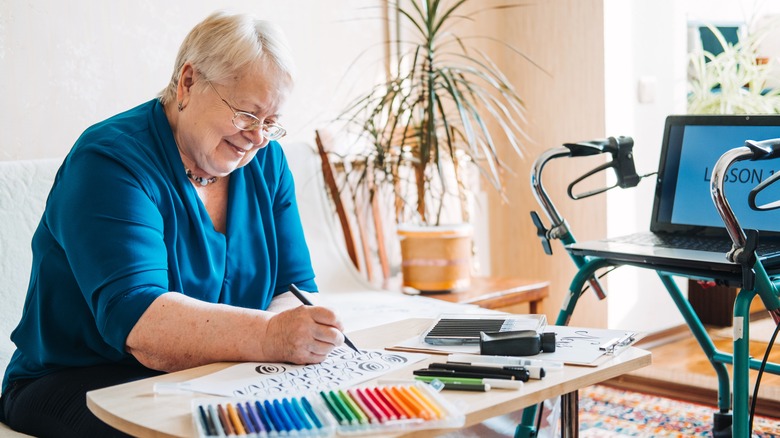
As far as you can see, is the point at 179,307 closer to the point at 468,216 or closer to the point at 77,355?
the point at 77,355

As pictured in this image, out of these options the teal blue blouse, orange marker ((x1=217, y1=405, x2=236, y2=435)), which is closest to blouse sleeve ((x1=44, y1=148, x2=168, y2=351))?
the teal blue blouse

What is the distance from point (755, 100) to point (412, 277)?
1.52 metres

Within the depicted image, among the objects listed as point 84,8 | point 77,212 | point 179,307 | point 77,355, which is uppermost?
point 84,8

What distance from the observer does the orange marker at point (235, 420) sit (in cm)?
94

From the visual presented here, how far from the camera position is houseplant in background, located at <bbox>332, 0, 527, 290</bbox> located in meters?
2.78

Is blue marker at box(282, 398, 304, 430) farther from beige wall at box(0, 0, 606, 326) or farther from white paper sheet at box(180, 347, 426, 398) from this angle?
beige wall at box(0, 0, 606, 326)

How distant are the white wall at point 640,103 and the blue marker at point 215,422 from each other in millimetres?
2469

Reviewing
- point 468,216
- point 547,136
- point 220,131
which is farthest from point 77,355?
point 547,136

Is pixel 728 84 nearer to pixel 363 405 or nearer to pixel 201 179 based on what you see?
pixel 201 179

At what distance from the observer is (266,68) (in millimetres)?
1507

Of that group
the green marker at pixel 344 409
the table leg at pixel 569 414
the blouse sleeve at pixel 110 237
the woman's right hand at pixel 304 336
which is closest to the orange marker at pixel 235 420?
the green marker at pixel 344 409

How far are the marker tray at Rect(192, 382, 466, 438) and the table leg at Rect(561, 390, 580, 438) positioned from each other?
37cm

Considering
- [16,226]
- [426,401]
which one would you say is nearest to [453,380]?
[426,401]

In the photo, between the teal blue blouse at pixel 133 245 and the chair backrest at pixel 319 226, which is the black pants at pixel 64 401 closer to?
the teal blue blouse at pixel 133 245
